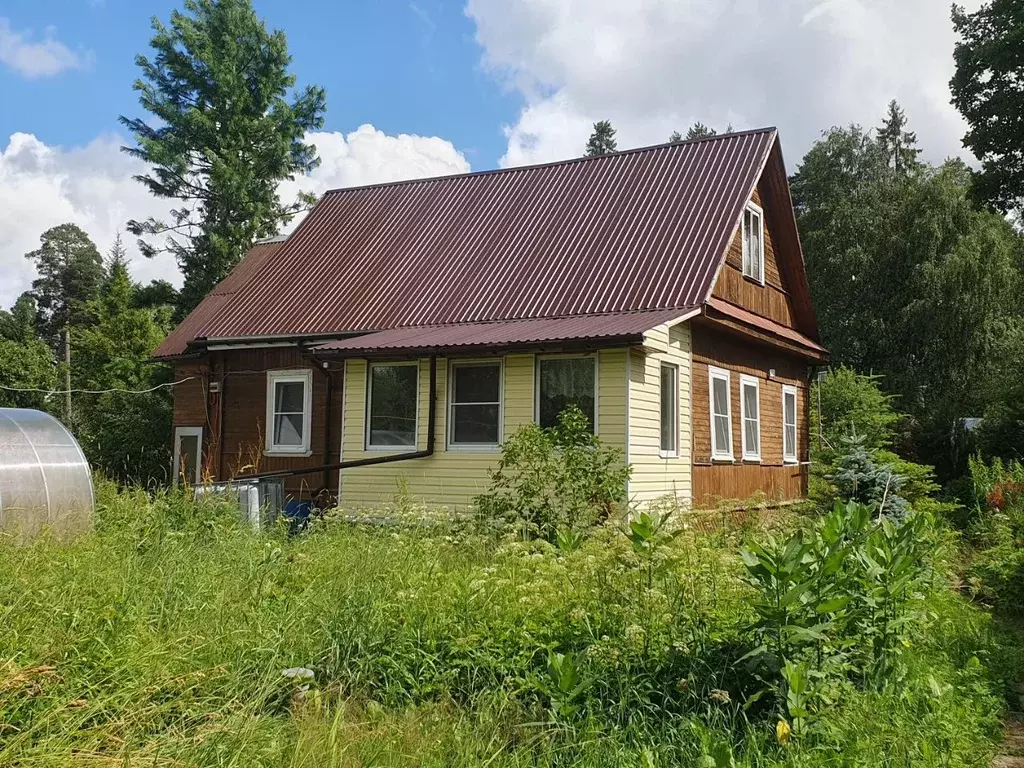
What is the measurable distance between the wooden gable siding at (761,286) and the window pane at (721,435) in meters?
2.11

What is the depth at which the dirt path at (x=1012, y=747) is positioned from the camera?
4.76 m

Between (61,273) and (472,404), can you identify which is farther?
(61,273)

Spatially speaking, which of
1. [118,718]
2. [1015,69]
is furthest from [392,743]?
[1015,69]

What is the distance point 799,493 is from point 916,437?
9307mm

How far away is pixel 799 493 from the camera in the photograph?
19031 mm

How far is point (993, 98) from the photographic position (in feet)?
76.5

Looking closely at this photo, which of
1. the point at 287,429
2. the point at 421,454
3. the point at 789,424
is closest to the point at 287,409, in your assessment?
the point at 287,429

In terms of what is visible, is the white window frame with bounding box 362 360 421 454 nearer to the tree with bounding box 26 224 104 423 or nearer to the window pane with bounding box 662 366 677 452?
the window pane with bounding box 662 366 677 452

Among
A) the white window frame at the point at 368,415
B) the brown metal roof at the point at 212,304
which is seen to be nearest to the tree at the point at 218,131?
the brown metal roof at the point at 212,304

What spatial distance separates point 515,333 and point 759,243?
6.89 meters

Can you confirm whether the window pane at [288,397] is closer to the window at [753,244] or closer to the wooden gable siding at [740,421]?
the wooden gable siding at [740,421]

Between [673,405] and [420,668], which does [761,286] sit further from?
[420,668]

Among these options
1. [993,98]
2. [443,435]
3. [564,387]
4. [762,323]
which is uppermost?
[993,98]

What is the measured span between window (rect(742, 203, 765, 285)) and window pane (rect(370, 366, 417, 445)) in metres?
6.64
